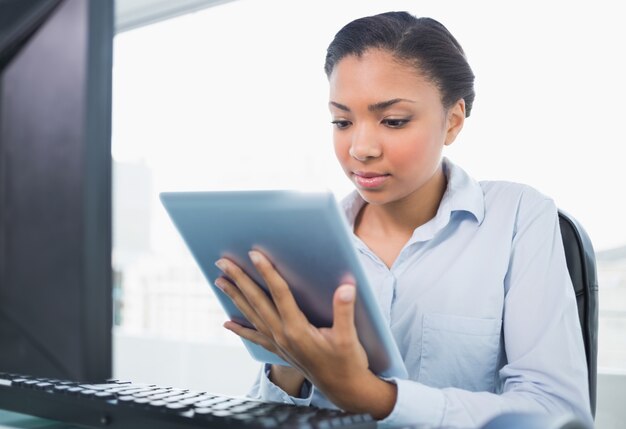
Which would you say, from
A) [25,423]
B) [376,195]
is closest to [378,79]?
[376,195]

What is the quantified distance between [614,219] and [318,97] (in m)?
1.33

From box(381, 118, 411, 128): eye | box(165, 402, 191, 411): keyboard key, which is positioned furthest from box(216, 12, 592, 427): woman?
box(165, 402, 191, 411): keyboard key

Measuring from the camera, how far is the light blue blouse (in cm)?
94

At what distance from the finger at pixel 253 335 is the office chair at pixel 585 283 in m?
0.51

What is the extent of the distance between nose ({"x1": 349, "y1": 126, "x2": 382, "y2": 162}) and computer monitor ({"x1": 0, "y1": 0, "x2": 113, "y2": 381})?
1.76ft

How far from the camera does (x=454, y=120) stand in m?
1.20

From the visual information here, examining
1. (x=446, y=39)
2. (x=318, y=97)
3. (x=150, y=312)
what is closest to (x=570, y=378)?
(x=446, y=39)

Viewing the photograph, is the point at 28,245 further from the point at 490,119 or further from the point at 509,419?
the point at 490,119

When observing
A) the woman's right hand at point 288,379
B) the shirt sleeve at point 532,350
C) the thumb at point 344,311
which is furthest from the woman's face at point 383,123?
the thumb at point 344,311

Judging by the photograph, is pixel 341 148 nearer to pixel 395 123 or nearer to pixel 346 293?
pixel 395 123

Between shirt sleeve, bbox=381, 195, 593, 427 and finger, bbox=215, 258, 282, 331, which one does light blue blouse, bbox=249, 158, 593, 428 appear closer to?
shirt sleeve, bbox=381, 195, 593, 427

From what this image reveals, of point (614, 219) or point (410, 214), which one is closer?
point (410, 214)

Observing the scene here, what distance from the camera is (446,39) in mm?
1163

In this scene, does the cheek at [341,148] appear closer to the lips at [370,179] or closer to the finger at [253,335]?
the lips at [370,179]
